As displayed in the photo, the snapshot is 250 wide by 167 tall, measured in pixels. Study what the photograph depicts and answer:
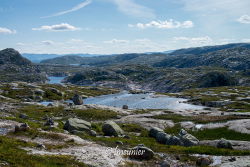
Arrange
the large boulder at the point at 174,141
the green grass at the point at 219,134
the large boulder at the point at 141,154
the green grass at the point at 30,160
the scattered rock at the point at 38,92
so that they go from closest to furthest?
the green grass at the point at 30,160 < the large boulder at the point at 141,154 < the large boulder at the point at 174,141 < the green grass at the point at 219,134 < the scattered rock at the point at 38,92

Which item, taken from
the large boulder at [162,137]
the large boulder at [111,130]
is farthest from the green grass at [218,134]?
the large boulder at [111,130]

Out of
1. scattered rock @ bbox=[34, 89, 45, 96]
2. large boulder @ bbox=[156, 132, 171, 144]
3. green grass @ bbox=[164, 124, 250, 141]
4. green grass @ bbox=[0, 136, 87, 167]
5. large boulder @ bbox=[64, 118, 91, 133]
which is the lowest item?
scattered rock @ bbox=[34, 89, 45, 96]

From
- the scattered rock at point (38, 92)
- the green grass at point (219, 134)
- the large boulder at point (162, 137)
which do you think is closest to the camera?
the large boulder at point (162, 137)

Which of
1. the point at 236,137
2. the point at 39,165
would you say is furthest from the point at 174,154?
the point at 236,137

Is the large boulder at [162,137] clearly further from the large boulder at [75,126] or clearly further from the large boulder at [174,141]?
the large boulder at [75,126]

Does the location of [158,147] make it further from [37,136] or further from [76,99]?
[76,99]

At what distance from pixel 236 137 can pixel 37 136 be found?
4295 centimetres

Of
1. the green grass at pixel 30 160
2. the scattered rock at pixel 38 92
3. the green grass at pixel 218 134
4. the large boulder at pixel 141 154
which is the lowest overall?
the scattered rock at pixel 38 92

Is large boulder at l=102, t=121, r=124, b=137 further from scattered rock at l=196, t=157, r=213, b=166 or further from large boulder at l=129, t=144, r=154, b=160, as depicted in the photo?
scattered rock at l=196, t=157, r=213, b=166

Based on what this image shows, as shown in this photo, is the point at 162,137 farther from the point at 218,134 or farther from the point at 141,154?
the point at 141,154

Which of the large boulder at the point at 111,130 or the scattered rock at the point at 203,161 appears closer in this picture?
the scattered rock at the point at 203,161

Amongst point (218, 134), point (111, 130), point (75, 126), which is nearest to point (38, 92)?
point (75, 126)

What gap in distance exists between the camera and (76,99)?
142 meters

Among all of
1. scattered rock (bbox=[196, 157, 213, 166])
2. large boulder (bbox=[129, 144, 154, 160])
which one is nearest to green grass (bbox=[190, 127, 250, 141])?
scattered rock (bbox=[196, 157, 213, 166])
